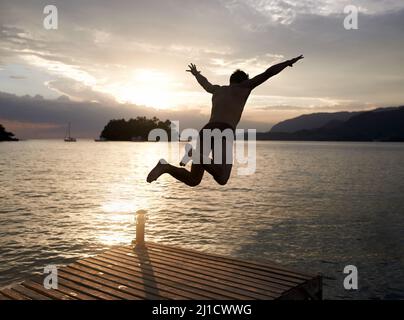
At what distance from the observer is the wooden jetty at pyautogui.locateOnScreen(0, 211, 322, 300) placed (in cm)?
887

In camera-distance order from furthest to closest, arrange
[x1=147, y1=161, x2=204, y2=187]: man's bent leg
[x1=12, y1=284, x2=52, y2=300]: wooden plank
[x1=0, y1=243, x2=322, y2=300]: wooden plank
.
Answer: [x1=0, y1=243, x2=322, y2=300]: wooden plank → [x1=12, y1=284, x2=52, y2=300]: wooden plank → [x1=147, y1=161, x2=204, y2=187]: man's bent leg

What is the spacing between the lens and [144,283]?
9453 mm

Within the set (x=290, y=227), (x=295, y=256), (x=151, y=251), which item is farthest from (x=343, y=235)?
(x=151, y=251)

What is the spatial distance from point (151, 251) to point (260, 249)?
991 cm

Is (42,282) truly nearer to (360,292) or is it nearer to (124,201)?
(360,292)

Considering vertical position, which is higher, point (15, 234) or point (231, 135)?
point (231, 135)

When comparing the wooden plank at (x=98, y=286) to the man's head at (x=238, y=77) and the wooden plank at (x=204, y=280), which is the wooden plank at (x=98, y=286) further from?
the man's head at (x=238, y=77)

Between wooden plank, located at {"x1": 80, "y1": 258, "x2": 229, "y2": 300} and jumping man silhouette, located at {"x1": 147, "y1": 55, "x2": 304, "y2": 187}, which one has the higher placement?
jumping man silhouette, located at {"x1": 147, "y1": 55, "x2": 304, "y2": 187}

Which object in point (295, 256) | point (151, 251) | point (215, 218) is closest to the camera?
point (151, 251)

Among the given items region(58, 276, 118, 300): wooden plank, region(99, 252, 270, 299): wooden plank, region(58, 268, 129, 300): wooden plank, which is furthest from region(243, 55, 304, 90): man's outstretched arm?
region(58, 276, 118, 300): wooden plank

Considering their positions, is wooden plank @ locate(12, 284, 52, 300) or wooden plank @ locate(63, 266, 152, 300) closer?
wooden plank @ locate(12, 284, 52, 300)

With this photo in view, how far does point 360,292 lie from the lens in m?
15.2

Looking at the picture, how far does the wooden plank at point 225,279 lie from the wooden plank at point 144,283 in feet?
3.47

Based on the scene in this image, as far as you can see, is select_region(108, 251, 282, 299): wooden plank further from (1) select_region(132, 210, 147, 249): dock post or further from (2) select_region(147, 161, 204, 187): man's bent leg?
(2) select_region(147, 161, 204, 187): man's bent leg
